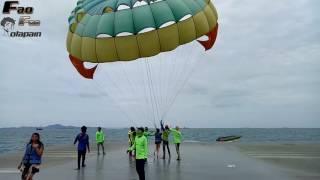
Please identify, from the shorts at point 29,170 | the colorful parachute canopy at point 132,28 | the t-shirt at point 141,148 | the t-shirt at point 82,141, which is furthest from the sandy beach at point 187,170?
the colorful parachute canopy at point 132,28

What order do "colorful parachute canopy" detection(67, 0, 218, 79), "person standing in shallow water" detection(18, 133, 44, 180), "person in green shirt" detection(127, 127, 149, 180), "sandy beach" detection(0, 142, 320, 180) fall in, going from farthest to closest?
"colorful parachute canopy" detection(67, 0, 218, 79)
"sandy beach" detection(0, 142, 320, 180)
"person in green shirt" detection(127, 127, 149, 180)
"person standing in shallow water" detection(18, 133, 44, 180)

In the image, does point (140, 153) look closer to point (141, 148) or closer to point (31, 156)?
point (141, 148)

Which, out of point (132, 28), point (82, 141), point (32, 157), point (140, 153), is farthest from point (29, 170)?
point (132, 28)

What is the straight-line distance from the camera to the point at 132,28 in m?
15.1

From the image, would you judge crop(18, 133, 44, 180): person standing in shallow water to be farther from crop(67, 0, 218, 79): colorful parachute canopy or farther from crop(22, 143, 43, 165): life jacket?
crop(67, 0, 218, 79): colorful parachute canopy

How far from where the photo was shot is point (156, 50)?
1593 cm

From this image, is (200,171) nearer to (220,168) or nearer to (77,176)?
(220,168)

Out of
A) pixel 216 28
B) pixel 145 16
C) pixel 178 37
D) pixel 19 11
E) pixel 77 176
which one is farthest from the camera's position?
pixel 19 11

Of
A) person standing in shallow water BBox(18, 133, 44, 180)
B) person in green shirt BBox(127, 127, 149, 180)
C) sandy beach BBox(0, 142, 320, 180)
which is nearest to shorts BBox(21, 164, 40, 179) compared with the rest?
person standing in shallow water BBox(18, 133, 44, 180)

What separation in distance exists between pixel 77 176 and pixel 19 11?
15.0 meters

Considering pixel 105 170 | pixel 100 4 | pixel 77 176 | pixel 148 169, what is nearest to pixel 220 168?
pixel 148 169

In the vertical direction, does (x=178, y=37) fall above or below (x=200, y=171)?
above

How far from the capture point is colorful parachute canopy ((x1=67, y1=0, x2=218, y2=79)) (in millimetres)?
15164

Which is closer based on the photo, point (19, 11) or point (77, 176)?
point (77, 176)
